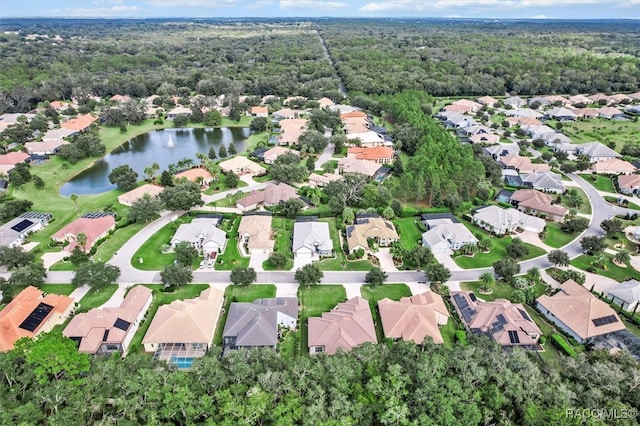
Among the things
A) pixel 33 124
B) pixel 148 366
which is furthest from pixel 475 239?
pixel 33 124

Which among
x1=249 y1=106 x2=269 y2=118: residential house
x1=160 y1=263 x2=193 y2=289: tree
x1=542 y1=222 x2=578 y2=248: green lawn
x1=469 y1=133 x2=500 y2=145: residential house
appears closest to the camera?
x1=160 y1=263 x2=193 y2=289: tree

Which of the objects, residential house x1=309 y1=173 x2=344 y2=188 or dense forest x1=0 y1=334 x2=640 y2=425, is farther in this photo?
residential house x1=309 y1=173 x2=344 y2=188

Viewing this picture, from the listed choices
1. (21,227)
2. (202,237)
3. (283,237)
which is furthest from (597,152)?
(21,227)

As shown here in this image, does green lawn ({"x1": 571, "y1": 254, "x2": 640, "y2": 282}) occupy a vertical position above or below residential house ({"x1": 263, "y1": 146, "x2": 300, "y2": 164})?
below

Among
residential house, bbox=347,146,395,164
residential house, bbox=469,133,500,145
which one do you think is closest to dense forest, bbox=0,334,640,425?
residential house, bbox=347,146,395,164

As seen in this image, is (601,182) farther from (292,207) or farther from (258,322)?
(258,322)

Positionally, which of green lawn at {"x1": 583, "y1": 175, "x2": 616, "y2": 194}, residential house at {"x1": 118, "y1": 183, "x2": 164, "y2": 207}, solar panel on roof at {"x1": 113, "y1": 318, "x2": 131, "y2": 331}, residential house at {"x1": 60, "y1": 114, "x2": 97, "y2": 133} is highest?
residential house at {"x1": 60, "y1": 114, "x2": 97, "y2": 133}

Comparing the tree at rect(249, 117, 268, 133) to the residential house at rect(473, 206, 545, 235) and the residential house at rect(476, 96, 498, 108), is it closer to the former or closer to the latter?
the residential house at rect(473, 206, 545, 235)
